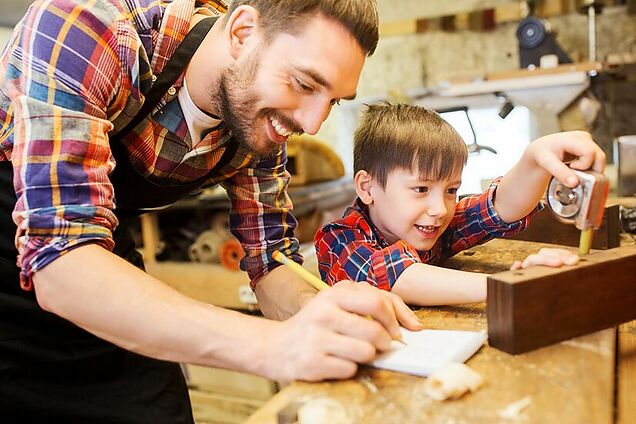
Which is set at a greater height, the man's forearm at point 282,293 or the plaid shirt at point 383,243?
the plaid shirt at point 383,243

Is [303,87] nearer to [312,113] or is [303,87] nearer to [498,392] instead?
[312,113]

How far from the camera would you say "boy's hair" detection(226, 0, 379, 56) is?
1053mm

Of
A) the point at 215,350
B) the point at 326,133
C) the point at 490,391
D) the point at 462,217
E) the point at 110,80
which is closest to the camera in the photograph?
the point at 490,391

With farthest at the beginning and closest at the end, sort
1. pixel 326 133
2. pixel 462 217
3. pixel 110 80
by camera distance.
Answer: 1. pixel 326 133
2. pixel 462 217
3. pixel 110 80

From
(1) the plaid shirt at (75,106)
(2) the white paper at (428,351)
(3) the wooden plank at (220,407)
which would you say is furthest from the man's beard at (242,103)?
(3) the wooden plank at (220,407)

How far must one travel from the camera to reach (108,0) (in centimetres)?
108

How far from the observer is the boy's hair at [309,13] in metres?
Answer: 1.05

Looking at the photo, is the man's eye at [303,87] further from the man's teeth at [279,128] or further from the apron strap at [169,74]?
the apron strap at [169,74]

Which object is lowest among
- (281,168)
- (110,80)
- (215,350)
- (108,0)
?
(215,350)

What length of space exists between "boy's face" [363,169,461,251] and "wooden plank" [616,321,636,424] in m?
0.43

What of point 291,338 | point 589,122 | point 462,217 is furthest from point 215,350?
point 589,122

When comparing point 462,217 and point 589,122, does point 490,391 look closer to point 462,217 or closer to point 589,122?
point 462,217

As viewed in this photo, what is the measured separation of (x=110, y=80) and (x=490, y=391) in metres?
0.75

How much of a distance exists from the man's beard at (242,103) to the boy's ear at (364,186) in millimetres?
256
